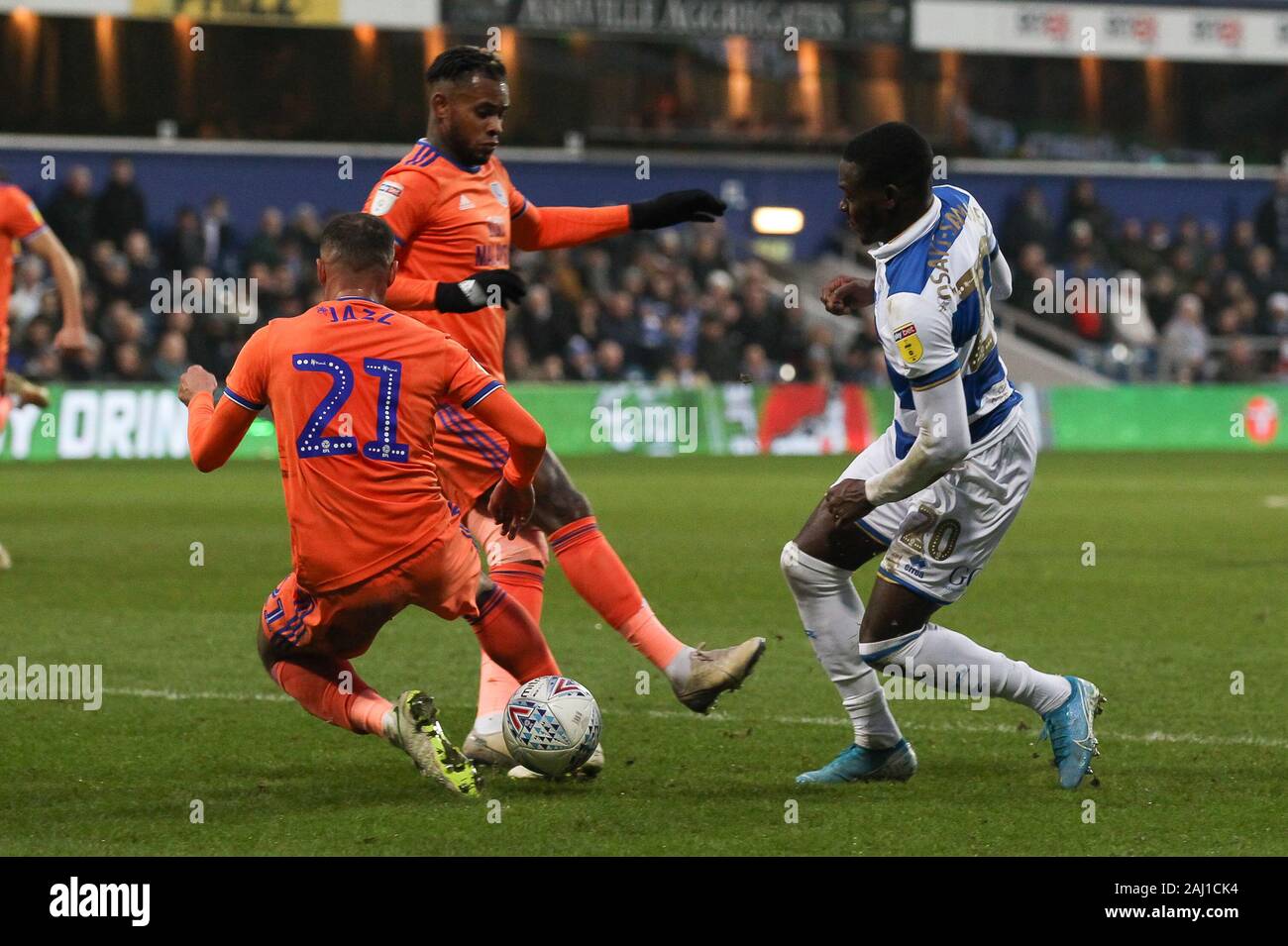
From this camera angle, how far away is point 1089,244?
3012cm

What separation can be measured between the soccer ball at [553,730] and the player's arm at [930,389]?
1.17m

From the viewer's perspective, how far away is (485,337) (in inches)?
265

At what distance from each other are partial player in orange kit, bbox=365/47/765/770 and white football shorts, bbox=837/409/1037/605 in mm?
653

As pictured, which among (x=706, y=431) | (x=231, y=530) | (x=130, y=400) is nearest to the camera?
(x=231, y=530)

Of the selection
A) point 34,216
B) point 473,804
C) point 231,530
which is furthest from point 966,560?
point 231,530

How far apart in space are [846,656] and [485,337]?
168 centimetres

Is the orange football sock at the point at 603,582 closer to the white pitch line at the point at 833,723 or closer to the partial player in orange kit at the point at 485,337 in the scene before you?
the partial player in orange kit at the point at 485,337

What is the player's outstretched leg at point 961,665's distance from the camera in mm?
5828

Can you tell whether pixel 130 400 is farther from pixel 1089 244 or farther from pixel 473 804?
pixel 473 804

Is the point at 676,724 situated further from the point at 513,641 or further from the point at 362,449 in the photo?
the point at 362,449

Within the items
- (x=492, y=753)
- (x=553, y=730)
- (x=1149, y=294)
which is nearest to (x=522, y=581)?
(x=492, y=753)

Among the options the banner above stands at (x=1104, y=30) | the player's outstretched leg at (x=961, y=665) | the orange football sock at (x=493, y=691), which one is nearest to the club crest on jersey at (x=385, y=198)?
the orange football sock at (x=493, y=691)

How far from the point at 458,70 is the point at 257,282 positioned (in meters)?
17.3

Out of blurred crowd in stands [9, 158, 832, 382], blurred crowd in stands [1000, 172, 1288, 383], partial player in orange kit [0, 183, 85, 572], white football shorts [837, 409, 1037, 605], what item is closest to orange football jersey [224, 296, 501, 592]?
white football shorts [837, 409, 1037, 605]
